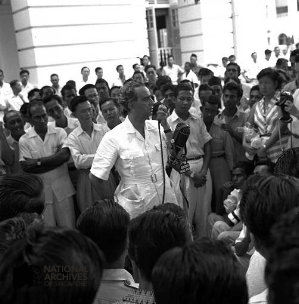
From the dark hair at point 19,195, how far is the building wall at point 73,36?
7.95m

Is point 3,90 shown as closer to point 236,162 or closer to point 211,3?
point 236,162

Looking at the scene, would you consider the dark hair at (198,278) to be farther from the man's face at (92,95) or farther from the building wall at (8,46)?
the building wall at (8,46)

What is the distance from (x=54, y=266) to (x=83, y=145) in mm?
3217

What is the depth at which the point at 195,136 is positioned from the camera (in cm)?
441

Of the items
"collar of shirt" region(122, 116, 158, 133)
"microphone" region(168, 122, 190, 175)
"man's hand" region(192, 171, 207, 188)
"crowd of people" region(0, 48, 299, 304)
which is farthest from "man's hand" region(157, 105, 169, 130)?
"man's hand" region(192, 171, 207, 188)

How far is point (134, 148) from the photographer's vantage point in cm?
335

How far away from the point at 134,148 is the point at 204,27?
10601mm

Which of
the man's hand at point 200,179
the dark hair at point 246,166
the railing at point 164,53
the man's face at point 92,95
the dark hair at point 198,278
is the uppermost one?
the railing at point 164,53

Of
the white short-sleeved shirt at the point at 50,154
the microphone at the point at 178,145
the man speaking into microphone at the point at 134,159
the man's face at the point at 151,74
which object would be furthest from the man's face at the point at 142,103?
the man's face at the point at 151,74

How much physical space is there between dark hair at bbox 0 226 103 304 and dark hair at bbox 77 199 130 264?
0.80 meters

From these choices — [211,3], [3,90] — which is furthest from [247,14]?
[3,90]

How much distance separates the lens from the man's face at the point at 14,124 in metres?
4.93

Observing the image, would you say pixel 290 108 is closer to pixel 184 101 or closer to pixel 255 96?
pixel 184 101

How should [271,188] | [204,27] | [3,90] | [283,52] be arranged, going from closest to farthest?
[271,188]
[3,90]
[204,27]
[283,52]
